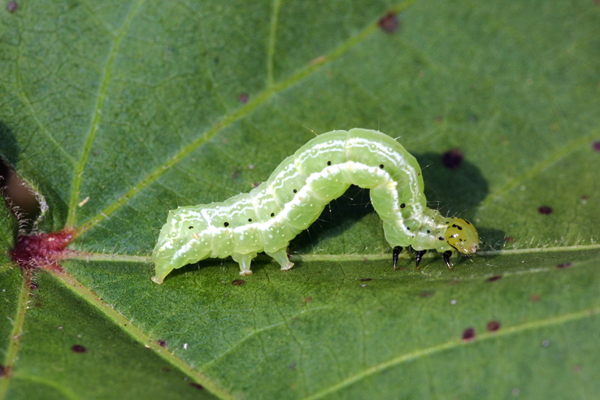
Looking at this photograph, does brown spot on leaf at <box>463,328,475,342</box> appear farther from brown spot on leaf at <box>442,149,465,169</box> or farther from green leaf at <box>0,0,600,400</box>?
brown spot on leaf at <box>442,149,465,169</box>

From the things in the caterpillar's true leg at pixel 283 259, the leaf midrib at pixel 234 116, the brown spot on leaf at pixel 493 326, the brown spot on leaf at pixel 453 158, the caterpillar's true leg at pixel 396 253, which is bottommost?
the brown spot on leaf at pixel 493 326

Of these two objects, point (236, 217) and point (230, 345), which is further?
point (236, 217)

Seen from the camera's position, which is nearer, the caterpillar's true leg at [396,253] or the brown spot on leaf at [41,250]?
the brown spot on leaf at [41,250]

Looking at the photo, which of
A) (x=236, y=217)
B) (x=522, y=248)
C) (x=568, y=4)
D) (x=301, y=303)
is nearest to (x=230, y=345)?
(x=301, y=303)

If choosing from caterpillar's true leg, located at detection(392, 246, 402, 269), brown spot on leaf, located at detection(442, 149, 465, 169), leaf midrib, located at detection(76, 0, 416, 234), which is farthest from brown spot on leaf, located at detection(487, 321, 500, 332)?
leaf midrib, located at detection(76, 0, 416, 234)

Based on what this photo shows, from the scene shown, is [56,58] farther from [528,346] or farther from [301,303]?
[528,346]

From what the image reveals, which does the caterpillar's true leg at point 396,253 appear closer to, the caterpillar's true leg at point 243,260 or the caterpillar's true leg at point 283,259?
the caterpillar's true leg at point 283,259

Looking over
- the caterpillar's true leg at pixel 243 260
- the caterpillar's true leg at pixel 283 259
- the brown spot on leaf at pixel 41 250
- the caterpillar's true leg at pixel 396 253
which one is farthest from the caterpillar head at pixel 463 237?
the brown spot on leaf at pixel 41 250
